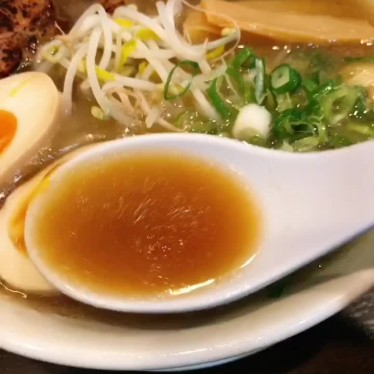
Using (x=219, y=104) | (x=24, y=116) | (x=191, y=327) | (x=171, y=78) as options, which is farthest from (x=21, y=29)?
(x=191, y=327)

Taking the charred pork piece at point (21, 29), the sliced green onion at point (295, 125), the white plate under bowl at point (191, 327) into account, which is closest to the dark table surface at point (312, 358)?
the white plate under bowl at point (191, 327)

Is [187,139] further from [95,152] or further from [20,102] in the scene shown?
[20,102]

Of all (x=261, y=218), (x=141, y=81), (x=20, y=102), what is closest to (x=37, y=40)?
(x=20, y=102)

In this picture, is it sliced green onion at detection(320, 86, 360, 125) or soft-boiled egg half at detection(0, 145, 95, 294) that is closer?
soft-boiled egg half at detection(0, 145, 95, 294)

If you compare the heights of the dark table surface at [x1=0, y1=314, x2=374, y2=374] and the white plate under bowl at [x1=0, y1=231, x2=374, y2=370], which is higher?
the white plate under bowl at [x1=0, y1=231, x2=374, y2=370]

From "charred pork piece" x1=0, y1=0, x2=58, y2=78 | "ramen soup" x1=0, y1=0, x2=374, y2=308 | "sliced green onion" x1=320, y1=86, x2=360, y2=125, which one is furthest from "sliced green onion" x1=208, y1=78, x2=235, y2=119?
"charred pork piece" x1=0, y1=0, x2=58, y2=78

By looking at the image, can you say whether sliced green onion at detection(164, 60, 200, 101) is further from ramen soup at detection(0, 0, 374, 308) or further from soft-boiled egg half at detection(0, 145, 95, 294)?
soft-boiled egg half at detection(0, 145, 95, 294)

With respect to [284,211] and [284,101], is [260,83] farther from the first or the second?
[284,211]
